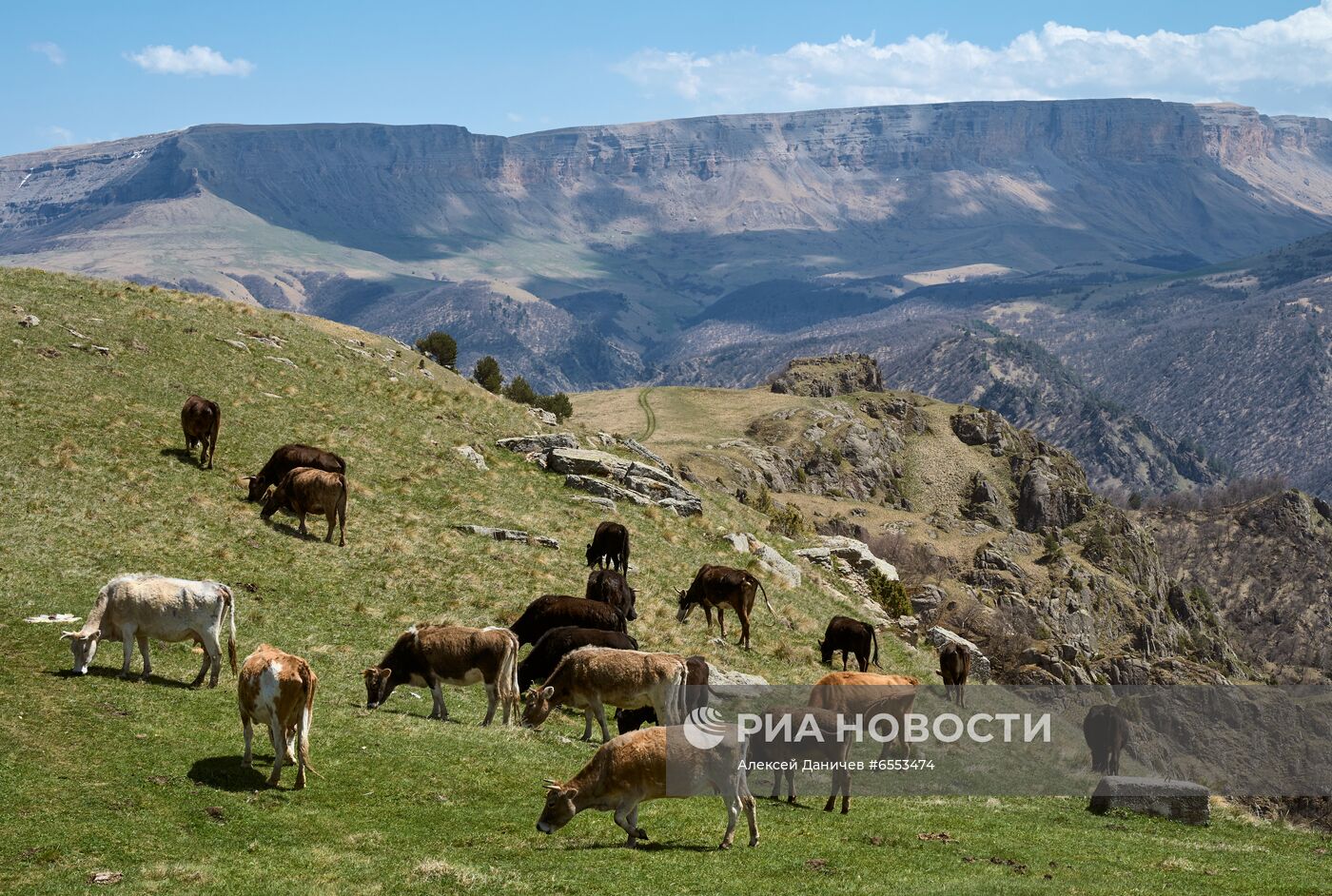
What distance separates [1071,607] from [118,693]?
113 metres

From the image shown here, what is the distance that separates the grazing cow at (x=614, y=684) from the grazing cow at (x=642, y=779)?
5.11m

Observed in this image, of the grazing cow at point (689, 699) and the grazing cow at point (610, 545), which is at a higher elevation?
the grazing cow at point (610, 545)

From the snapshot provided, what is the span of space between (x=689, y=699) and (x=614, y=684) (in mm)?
2548

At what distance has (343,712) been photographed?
23.9m

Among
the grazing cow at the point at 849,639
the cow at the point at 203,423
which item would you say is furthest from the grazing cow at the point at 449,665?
the cow at the point at 203,423

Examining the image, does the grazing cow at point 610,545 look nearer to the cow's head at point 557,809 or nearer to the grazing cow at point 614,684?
the grazing cow at point 614,684

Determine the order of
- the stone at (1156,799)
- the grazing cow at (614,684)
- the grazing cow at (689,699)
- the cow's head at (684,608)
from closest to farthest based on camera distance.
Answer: the grazing cow at (614,684) → the grazing cow at (689,699) → the stone at (1156,799) → the cow's head at (684,608)

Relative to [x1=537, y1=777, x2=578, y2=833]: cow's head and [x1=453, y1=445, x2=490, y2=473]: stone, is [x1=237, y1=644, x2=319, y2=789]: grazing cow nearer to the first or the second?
[x1=537, y1=777, x2=578, y2=833]: cow's head

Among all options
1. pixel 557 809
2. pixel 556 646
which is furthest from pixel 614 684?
pixel 557 809

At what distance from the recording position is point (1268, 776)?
2552 inches

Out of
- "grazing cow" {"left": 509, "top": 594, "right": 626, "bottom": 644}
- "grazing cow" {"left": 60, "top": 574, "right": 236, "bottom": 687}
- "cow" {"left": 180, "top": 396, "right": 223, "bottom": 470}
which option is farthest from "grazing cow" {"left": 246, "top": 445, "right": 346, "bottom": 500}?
"grazing cow" {"left": 60, "top": 574, "right": 236, "bottom": 687}

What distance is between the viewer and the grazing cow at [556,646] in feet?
88.6

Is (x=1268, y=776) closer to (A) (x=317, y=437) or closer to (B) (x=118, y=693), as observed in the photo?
(A) (x=317, y=437)

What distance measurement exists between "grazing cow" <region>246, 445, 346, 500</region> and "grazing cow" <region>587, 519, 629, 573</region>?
358 inches
